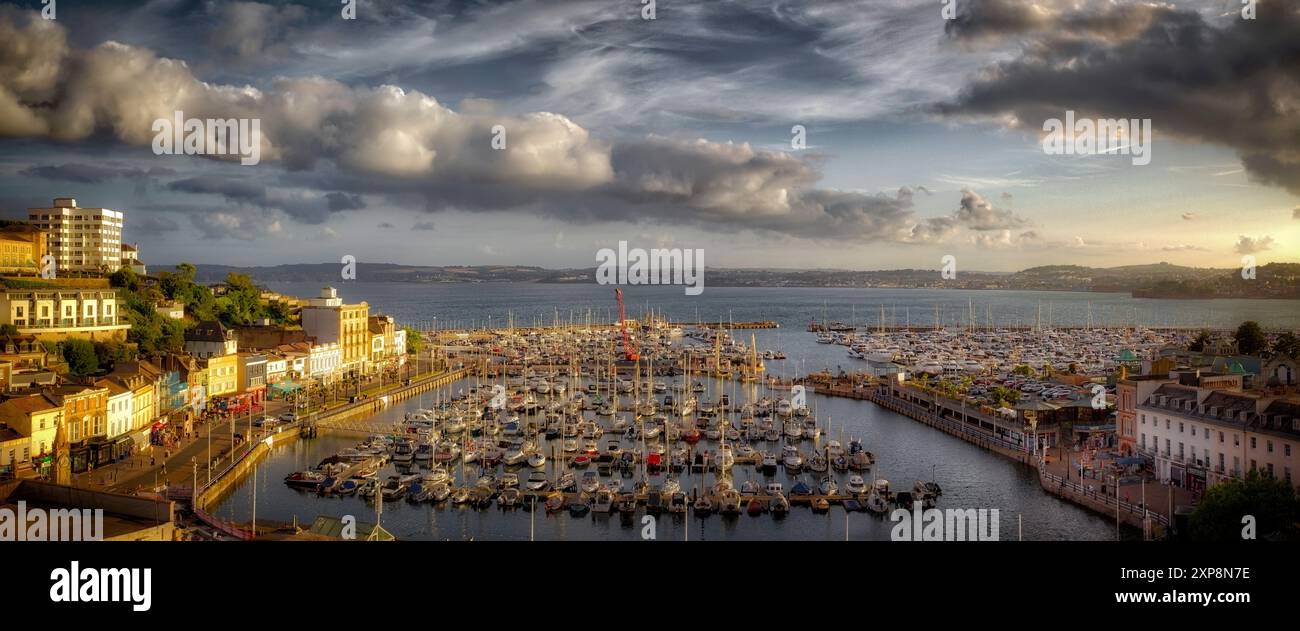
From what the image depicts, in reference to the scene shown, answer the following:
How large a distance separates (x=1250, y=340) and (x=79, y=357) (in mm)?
22554

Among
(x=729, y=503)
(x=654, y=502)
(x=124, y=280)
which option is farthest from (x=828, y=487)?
(x=124, y=280)

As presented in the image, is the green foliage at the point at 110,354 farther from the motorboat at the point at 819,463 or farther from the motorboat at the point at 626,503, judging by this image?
the motorboat at the point at 819,463

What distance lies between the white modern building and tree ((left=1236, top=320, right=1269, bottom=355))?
2439 cm

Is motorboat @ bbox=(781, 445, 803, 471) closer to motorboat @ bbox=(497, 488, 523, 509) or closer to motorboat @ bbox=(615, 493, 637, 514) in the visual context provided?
motorboat @ bbox=(615, 493, 637, 514)

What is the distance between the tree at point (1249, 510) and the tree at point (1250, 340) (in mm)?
14131

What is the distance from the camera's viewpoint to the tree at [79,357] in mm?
13156

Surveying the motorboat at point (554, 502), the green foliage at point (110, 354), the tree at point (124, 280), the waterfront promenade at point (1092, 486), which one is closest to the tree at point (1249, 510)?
the waterfront promenade at point (1092, 486)

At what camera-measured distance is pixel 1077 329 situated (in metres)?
40.8

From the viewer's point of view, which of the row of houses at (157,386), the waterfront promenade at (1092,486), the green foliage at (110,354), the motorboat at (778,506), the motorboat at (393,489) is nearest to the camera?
the waterfront promenade at (1092,486)

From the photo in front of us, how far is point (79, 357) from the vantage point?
1322cm

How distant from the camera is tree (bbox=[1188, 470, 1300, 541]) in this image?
5.64m

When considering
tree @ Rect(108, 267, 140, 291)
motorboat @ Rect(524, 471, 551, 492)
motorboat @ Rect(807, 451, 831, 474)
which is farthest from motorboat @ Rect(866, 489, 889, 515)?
tree @ Rect(108, 267, 140, 291)
